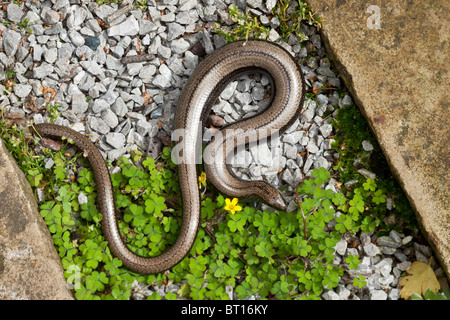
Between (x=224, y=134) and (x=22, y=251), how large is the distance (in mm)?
2225

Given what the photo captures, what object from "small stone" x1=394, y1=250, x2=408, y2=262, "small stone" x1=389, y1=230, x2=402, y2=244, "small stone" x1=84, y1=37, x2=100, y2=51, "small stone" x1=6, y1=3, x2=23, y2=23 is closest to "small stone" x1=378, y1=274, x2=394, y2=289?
"small stone" x1=394, y1=250, x2=408, y2=262

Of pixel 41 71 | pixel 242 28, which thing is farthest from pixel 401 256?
pixel 41 71

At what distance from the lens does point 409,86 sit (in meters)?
4.41

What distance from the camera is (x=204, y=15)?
4.86 meters

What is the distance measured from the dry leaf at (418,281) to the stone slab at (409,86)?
174mm

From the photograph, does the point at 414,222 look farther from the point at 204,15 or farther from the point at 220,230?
the point at 204,15

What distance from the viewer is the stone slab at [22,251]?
4.08 meters

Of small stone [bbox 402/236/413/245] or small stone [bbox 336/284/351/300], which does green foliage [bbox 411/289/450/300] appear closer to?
small stone [bbox 402/236/413/245]

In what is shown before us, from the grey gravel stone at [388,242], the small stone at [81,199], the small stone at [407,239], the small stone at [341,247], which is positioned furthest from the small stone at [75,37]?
the small stone at [407,239]

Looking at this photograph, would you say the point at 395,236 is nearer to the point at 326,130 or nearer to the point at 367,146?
the point at 367,146

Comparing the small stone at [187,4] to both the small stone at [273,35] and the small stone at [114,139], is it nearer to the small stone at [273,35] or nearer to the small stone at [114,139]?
the small stone at [273,35]

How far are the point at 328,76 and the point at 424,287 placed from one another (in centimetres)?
234

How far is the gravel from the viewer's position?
185 inches

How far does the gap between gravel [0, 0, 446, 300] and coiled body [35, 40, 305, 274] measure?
0.20 metres
